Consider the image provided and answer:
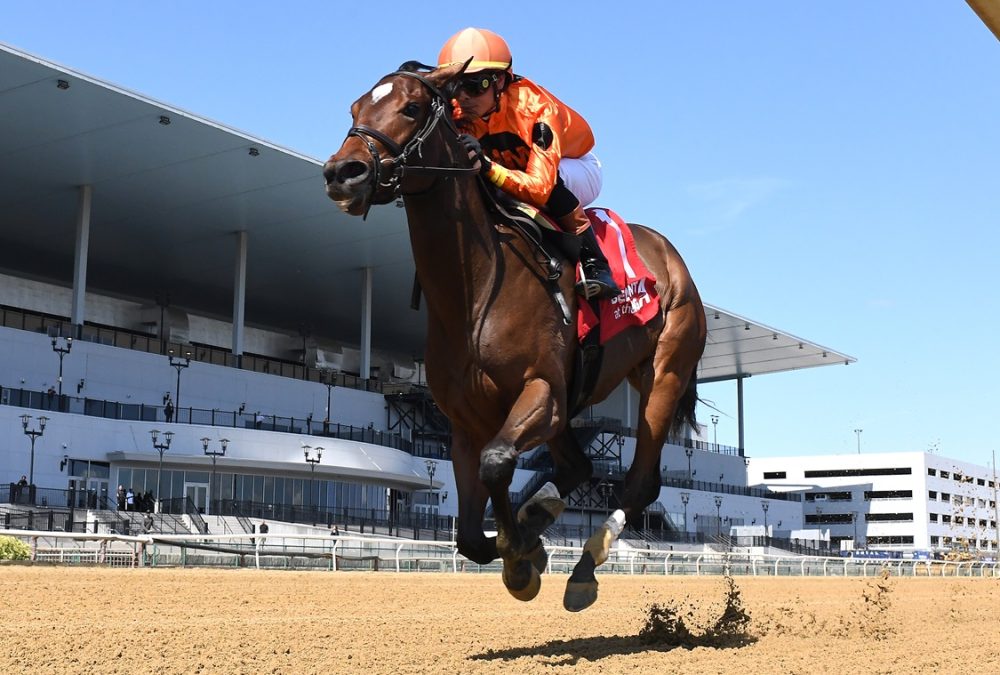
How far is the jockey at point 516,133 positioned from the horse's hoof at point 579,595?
1.53 m

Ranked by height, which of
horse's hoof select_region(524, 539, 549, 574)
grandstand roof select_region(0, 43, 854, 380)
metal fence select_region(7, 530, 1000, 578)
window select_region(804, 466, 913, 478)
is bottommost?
metal fence select_region(7, 530, 1000, 578)

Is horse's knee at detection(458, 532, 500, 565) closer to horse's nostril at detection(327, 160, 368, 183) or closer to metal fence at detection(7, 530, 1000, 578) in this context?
horse's nostril at detection(327, 160, 368, 183)

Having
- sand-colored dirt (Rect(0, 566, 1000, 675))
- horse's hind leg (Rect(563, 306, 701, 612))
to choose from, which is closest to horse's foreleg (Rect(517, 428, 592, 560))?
horse's hind leg (Rect(563, 306, 701, 612))

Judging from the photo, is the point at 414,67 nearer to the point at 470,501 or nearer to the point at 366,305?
the point at 470,501

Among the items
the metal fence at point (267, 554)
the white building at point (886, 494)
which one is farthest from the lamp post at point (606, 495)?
the white building at point (886, 494)

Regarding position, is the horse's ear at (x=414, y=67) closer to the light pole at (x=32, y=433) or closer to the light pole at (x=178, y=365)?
the light pole at (x=32, y=433)

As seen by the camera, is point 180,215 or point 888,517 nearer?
point 180,215

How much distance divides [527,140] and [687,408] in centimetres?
262

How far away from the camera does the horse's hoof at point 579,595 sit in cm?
598

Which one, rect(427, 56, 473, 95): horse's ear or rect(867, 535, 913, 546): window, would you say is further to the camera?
rect(867, 535, 913, 546): window

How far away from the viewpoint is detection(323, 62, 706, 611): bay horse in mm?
5180

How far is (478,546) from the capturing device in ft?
19.4

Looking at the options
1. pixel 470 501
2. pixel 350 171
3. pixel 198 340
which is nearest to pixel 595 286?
pixel 470 501

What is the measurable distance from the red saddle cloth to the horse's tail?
913mm
